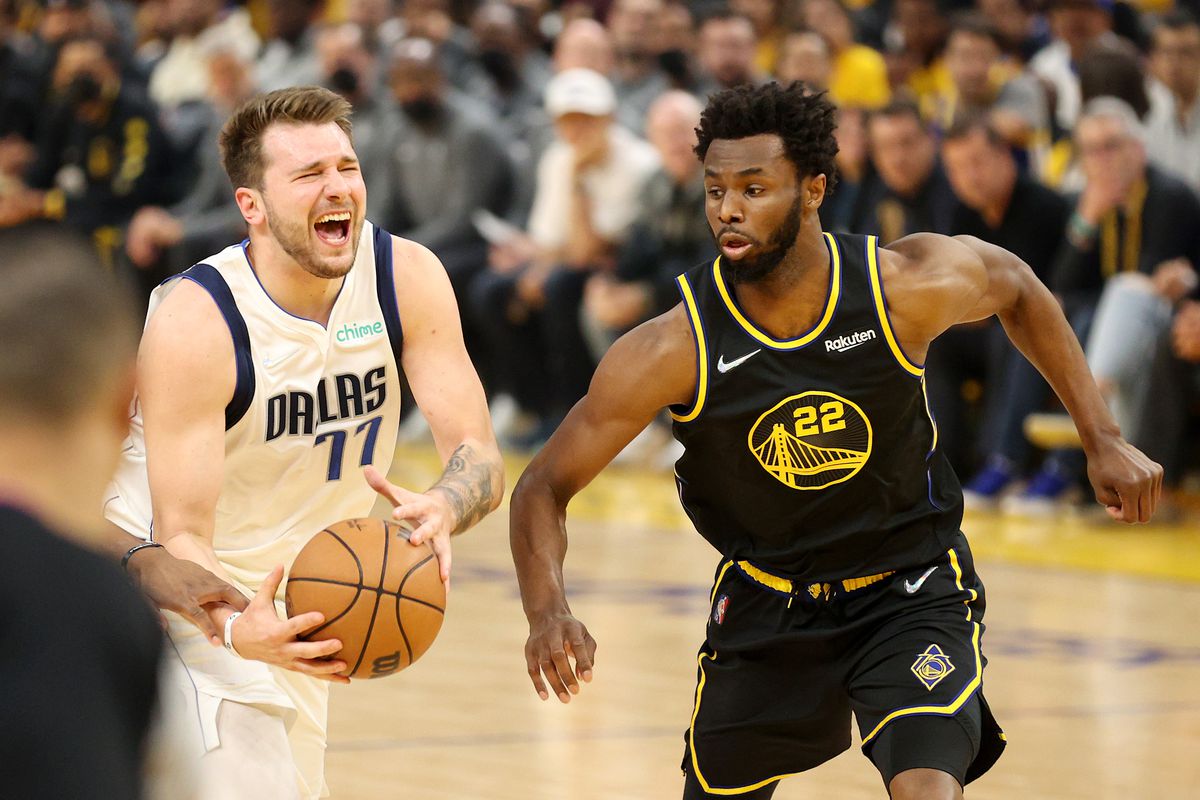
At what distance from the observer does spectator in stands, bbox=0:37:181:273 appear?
15812 millimetres

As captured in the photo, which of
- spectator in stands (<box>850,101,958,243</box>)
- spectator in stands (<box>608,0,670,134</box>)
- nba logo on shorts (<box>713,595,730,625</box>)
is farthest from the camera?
spectator in stands (<box>608,0,670,134</box>)

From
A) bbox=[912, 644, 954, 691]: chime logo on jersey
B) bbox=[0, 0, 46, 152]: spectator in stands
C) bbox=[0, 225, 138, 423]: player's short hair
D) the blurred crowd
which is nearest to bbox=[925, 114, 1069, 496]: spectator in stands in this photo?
the blurred crowd

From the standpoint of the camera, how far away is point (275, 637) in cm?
374

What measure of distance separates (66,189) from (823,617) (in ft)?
42.3

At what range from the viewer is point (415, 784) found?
5543mm

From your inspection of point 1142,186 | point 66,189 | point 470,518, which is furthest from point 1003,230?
point 66,189

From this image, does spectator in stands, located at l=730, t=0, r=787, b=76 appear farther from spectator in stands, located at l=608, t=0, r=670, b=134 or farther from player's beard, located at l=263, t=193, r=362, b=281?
player's beard, located at l=263, t=193, r=362, b=281

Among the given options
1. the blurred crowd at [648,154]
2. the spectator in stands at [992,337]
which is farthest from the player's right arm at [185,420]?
the spectator in stands at [992,337]

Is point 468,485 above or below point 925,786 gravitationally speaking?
above

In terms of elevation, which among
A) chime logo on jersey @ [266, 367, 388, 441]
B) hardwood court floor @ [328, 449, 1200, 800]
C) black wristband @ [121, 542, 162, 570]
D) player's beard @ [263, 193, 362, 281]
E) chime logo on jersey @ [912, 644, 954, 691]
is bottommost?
hardwood court floor @ [328, 449, 1200, 800]

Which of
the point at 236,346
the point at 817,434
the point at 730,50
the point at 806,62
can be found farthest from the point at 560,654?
the point at 730,50

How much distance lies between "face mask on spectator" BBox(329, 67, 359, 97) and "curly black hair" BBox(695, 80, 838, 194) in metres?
9.62

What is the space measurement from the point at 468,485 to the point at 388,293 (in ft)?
1.74

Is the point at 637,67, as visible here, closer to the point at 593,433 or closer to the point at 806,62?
the point at 806,62
